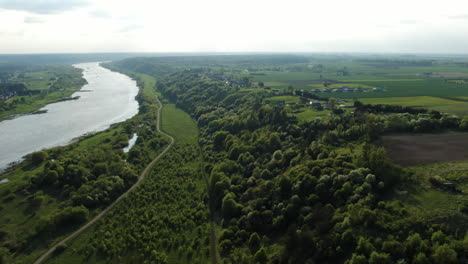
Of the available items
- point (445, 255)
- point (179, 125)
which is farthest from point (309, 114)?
point (445, 255)

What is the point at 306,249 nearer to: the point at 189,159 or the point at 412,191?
the point at 412,191

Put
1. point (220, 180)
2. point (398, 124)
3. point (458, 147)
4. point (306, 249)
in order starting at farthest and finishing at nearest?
point (398, 124) → point (220, 180) → point (458, 147) → point (306, 249)

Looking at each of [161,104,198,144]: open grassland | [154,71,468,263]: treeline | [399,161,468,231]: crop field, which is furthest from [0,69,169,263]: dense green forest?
[399,161,468,231]: crop field

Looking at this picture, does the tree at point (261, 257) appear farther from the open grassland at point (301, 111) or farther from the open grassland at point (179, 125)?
the open grassland at point (179, 125)

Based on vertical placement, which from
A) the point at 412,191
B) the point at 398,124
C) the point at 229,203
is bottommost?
the point at 229,203

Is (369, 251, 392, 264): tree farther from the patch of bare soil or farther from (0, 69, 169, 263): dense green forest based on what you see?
(0, 69, 169, 263): dense green forest

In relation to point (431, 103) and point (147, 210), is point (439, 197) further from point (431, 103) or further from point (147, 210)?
point (431, 103)

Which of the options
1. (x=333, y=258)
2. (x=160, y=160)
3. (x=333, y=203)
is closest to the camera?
(x=333, y=258)

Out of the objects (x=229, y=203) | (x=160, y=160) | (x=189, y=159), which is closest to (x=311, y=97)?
(x=189, y=159)
